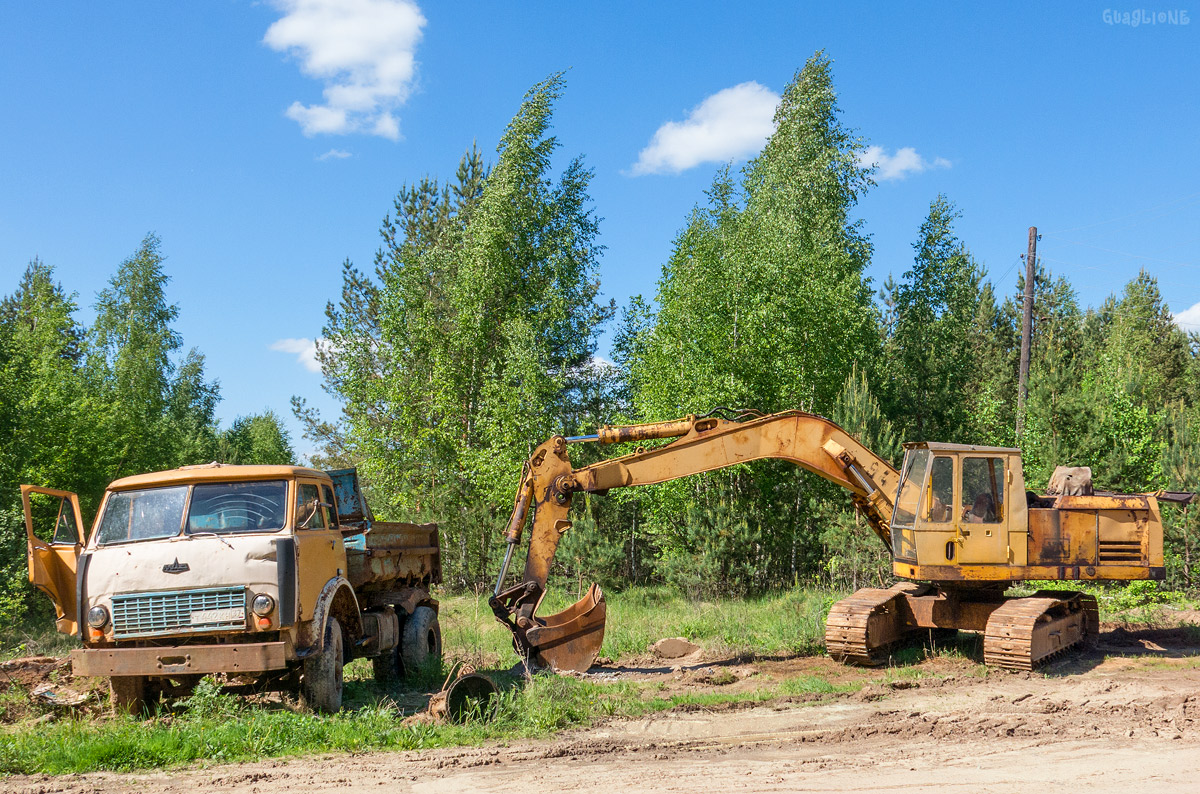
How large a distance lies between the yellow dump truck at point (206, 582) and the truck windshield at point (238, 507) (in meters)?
0.01

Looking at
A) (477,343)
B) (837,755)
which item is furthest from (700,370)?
(837,755)

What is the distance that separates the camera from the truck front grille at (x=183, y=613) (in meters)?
8.03

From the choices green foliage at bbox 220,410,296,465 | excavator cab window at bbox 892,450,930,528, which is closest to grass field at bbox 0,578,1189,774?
excavator cab window at bbox 892,450,930,528

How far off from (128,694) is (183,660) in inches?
42.9

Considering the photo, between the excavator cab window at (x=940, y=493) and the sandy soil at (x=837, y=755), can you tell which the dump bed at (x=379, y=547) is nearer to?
the sandy soil at (x=837, y=755)

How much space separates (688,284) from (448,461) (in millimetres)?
7794

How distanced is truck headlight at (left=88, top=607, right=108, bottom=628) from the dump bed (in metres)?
2.49

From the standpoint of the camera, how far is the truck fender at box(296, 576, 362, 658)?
8.48 metres

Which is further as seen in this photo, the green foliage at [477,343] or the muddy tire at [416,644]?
the green foliage at [477,343]

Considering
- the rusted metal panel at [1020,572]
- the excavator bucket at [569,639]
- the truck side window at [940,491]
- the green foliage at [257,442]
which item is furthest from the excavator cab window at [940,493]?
the green foliage at [257,442]

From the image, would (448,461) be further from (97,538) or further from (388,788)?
(388,788)

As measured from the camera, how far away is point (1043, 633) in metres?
10.9

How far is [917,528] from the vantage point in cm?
1112

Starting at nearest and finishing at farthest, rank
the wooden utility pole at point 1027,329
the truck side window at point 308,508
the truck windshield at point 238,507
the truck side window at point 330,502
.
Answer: the truck windshield at point 238,507, the truck side window at point 308,508, the truck side window at point 330,502, the wooden utility pole at point 1027,329
